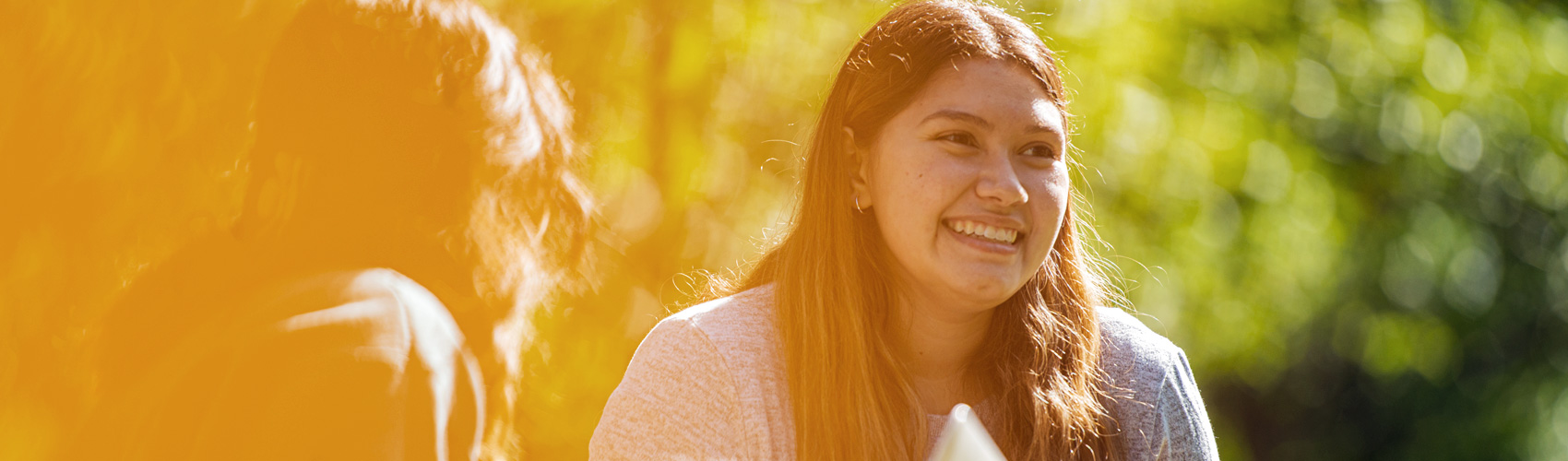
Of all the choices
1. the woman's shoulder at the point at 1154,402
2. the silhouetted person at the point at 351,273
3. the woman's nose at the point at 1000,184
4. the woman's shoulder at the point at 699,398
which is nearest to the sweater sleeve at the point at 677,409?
the woman's shoulder at the point at 699,398

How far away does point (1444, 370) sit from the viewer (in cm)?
409

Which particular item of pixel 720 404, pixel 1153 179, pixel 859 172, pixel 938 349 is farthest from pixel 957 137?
pixel 1153 179

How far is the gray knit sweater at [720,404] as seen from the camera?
1.40 metres

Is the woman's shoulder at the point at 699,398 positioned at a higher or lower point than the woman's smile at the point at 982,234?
lower

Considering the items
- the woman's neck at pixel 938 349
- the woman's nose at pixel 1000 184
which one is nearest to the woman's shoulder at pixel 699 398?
the woman's neck at pixel 938 349

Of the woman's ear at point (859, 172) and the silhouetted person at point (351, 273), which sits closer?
the silhouetted person at point (351, 273)

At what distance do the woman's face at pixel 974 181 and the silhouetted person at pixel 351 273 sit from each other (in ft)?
1.97

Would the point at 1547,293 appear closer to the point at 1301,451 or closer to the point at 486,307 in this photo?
the point at 1301,451

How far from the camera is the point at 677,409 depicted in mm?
1402

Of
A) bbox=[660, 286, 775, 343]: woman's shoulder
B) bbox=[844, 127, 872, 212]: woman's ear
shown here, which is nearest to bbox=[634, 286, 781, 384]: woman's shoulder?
bbox=[660, 286, 775, 343]: woman's shoulder

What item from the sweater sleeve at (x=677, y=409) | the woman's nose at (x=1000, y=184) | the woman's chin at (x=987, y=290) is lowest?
the sweater sleeve at (x=677, y=409)

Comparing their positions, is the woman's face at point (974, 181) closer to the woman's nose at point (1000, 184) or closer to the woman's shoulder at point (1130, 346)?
the woman's nose at point (1000, 184)

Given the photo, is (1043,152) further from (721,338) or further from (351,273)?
(351,273)

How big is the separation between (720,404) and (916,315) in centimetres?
30
